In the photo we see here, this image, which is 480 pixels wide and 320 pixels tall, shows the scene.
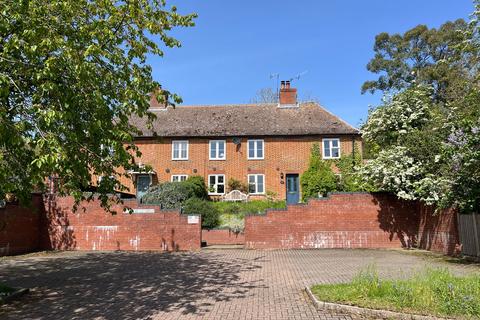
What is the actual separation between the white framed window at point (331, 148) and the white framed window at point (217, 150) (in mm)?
7175

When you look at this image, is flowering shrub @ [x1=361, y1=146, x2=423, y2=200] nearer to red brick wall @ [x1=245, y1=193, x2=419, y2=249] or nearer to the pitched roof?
red brick wall @ [x1=245, y1=193, x2=419, y2=249]

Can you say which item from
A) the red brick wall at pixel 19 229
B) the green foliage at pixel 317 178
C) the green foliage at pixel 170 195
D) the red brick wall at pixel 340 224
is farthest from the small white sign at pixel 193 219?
the green foliage at pixel 317 178

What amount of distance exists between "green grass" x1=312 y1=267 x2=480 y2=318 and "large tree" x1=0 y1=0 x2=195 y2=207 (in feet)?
16.5

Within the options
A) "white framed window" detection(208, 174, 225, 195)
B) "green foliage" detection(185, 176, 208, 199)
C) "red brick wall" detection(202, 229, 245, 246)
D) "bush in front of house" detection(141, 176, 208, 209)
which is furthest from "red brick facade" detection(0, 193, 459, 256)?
"white framed window" detection(208, 174, 225, 195)

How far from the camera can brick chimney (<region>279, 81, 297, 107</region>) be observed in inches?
1379

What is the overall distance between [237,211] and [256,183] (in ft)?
23.6

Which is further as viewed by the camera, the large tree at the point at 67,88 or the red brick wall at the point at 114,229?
the red brick wall at the point at 114,229

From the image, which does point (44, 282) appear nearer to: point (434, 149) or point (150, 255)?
point (150, 255)

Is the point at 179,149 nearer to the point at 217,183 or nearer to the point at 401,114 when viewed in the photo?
the point at 217,183

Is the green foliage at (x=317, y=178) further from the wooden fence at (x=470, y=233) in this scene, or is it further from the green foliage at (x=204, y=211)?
the wooden fence at (x=470, y=233)

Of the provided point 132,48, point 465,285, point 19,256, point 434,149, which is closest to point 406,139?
point 434,149

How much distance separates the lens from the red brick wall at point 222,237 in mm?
21562

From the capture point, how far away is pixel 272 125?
32.7 m

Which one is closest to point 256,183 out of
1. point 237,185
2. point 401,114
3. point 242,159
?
point 237,185
